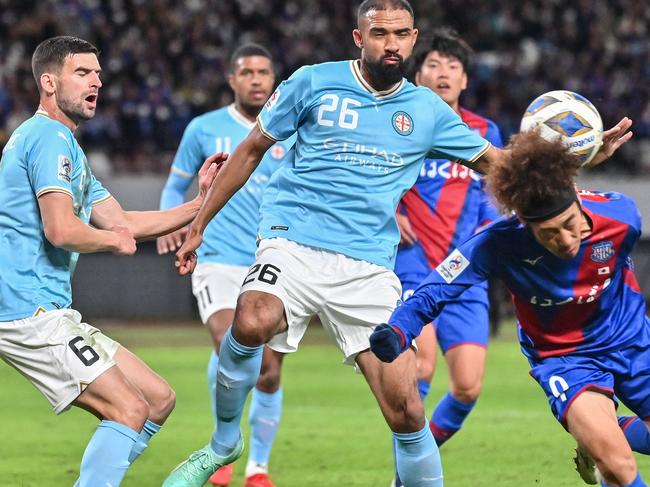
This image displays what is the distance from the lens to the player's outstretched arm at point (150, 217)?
20.0 ft

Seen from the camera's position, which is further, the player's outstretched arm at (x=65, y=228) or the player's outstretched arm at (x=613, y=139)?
the player's outstretched arm at (x=613, y=139)

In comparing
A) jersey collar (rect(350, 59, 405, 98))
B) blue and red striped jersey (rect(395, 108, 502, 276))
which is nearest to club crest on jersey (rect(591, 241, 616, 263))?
jersey collar (rect(350, 59, 405, 98))

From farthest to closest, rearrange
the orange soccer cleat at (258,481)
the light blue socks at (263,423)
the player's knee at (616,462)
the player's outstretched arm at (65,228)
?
the light blue socks at (263,423), the orange soccer cleat at (258,481), the player's outstretched arm at (65,228), the player's knee at (616,462)

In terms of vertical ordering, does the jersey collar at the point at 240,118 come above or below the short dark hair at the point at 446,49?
below

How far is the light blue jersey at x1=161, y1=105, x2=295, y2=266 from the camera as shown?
27.3ft

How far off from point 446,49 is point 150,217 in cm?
270

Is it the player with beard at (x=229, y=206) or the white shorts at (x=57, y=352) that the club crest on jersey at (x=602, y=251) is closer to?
the white shorts at (x=57, y=352)

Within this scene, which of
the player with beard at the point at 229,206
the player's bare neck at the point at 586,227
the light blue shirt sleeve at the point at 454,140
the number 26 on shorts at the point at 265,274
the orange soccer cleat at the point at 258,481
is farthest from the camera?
the player with beard at the point at 229,206

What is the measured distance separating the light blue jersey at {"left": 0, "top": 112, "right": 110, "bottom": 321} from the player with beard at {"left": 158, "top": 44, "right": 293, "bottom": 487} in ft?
7.54

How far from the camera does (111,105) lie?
836 inches

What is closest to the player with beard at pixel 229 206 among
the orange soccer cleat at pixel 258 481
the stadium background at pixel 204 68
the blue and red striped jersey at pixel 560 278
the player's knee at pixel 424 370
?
the orange soccer cleat at pixel 258 481

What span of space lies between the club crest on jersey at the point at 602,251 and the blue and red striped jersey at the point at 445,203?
2.47 meters

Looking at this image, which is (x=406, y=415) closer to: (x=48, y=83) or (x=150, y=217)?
(x=150, y=217)

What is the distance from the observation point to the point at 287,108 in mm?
5961
